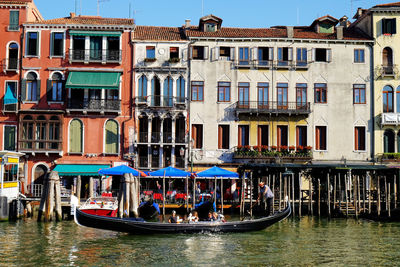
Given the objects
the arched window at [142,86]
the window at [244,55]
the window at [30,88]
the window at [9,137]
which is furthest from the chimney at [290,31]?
the window at [9,137]

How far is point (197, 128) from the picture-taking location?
39688 millimetres

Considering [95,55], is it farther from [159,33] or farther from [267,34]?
[267,34]

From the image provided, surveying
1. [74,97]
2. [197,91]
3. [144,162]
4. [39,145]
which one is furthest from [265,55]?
[39,145]

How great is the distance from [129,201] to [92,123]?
1080 cm

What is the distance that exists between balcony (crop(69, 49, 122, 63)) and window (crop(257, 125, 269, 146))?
1152 cm

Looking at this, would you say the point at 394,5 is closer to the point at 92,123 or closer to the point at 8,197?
the point at 92,123

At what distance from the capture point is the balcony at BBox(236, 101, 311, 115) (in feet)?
128

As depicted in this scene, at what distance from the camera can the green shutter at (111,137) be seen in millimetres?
39062

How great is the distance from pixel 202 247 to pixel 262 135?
18.8 metres

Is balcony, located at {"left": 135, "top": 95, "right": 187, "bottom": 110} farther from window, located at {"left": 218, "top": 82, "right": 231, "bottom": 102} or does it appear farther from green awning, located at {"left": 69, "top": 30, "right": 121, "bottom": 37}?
green awning, located at {"left": 69, "top": 30, "right": 121, "bottom": 37}

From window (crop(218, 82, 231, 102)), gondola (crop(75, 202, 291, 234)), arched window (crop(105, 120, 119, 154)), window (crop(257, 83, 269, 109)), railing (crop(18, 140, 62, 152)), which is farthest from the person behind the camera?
window (crop(257, 83, 269, 109))

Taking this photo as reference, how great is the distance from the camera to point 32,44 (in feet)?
130

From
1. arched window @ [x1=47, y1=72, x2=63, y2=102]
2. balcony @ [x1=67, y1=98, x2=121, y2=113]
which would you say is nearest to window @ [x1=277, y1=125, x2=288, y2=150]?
balcony @ [x1=67, y1=98, x2=121, y2=113]

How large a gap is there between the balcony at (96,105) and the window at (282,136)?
1186cm
